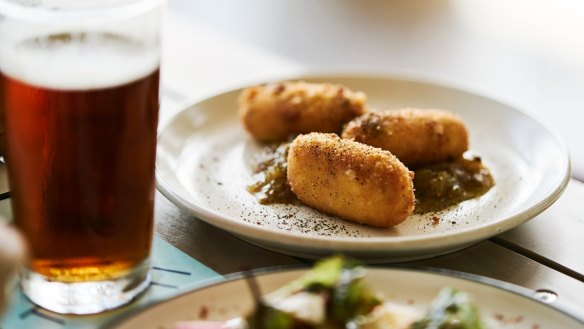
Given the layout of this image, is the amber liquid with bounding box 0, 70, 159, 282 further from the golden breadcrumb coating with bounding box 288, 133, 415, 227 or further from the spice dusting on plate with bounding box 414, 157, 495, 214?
the spice dusting on plate with bounding box 414, 157, 495, 214

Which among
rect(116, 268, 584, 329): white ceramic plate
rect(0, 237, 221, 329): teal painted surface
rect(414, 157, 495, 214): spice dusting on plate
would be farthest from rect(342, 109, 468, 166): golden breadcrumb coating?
rect(116, 268, 584, 329): white ceramic plate

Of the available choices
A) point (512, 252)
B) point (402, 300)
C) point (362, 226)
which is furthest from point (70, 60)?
point (512, 252)

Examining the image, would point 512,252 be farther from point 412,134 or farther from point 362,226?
point 412,134

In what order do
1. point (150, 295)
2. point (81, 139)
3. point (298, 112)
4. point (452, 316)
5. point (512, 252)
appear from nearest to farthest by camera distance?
1. point (452, 316)
2. point (81, 139)
3. point (150, 295)
4. point (512, 252)
5. point (298, 112)

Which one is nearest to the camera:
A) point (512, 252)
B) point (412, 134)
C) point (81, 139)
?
point (81, 139)

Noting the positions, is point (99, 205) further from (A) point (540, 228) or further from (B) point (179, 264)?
(A) point (540, 228)

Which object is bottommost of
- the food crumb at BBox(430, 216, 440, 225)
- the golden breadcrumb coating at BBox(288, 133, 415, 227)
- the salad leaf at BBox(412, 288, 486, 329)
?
the food crumb at BBox(430, 216, 440, 225)

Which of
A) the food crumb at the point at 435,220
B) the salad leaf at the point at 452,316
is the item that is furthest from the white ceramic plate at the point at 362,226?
the salad leaf at the point at 452,316
